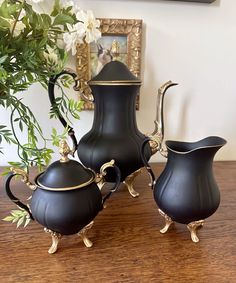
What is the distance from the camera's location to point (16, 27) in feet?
1.66

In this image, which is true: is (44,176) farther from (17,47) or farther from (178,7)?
(178,7)

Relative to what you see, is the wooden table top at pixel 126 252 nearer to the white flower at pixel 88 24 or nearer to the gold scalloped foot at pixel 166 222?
the gold scalloped foot at pixel 166 222

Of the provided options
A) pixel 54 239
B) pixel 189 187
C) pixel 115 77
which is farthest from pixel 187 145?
pixel 54 239

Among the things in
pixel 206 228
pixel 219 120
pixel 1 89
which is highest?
pixel 1 89

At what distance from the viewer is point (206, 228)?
0.57m

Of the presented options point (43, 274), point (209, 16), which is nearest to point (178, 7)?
point (209, 16)

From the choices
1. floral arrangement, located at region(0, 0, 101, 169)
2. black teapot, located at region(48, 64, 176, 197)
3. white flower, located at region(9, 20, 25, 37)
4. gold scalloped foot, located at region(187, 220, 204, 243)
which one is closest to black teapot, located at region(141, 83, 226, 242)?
gold scalloped foot, located at region(187, 220, 204, 243)

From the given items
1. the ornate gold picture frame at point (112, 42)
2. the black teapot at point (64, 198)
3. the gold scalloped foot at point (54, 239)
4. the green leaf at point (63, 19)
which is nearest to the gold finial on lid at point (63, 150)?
the black teapot at point (64, 198)

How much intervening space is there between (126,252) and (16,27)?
485 millimetres

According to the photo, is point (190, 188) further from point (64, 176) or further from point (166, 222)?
point (64, 176)

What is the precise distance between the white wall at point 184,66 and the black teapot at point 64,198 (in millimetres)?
437

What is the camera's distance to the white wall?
85cm

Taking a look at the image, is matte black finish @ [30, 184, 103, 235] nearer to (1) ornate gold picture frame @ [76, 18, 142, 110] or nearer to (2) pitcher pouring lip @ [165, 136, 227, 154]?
(2) pitcher pouring lip @ [165, 136, 227, 154]

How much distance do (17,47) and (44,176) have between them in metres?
0.26
